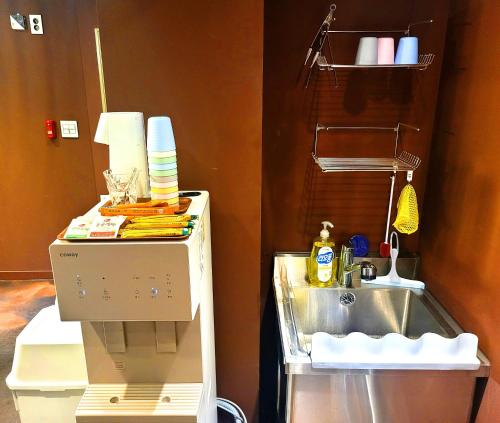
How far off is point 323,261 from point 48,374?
109cm

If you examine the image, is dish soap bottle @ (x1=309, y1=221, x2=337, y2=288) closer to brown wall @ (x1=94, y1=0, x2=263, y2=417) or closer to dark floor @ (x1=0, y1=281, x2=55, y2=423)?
brown wall @ (x1=94, y1=0, x2=263, y2=417)

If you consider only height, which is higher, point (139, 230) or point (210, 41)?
point (210, 41)

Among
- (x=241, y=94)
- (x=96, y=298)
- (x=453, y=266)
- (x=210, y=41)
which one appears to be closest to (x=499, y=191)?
(x=453, y=266)

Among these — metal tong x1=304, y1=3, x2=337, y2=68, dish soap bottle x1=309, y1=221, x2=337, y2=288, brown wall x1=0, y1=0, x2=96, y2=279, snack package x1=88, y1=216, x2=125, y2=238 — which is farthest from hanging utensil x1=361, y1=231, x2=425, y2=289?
brown wall x1=0, y1=0, x2=96, y2=279

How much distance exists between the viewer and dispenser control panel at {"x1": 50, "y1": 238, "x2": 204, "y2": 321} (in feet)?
3.04

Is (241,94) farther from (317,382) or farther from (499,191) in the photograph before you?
(317,382)

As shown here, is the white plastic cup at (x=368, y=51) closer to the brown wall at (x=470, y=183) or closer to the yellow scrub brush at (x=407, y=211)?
the brown wall at (x=470, y=183)

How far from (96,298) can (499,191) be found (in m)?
1.15

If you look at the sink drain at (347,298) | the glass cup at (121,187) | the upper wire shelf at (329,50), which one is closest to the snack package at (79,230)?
the glass cup at (121,187)

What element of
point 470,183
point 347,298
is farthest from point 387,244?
point 470,183

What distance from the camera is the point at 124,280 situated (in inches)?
37.3

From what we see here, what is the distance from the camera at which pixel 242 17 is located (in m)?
1.25

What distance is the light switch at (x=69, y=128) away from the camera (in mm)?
2900

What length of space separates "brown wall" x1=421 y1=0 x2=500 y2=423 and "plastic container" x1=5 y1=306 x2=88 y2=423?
1.32 metres
